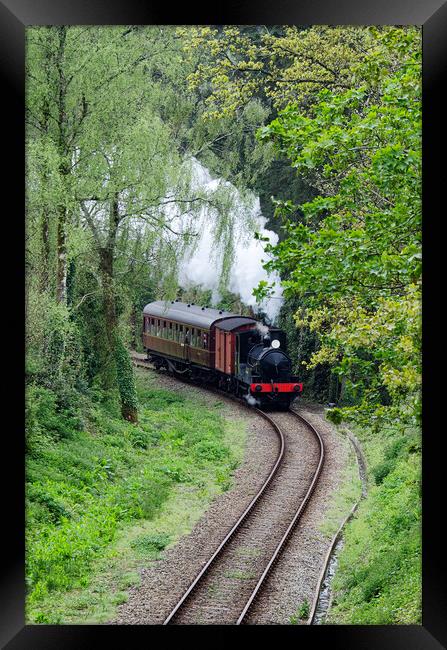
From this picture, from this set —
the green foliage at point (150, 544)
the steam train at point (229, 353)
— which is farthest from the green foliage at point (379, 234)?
the steam train at point (229, 353)

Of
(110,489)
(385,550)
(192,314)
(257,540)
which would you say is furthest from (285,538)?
(192,314)

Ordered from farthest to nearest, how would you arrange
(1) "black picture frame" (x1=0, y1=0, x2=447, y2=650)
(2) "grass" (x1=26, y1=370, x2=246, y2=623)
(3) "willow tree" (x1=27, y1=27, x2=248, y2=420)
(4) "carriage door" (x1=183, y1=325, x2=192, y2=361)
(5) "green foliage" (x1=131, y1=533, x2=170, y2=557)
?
1. (4) "carriage door" (x1=183, y1=325, x2=192, y2=361)
2. (3) "willow tree" (x1=27, y1=27, x2=248, y2=420)
3. (5) "green foliage" (x1=131, y1=533, x2=170, y2=557)
4. (2) "grass" (x1=26, y1=370, x2=246, y2=623)
5. (1) "black picture frame" (x1=0, y1=0, x2=447, y2=650)

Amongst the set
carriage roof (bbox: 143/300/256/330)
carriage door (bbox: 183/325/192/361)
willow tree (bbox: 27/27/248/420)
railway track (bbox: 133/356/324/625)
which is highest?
willow tree (bbox: 27/27/248/420)

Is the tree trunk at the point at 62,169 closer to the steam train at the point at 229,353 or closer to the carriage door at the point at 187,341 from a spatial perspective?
the steam train at the point at 229,353

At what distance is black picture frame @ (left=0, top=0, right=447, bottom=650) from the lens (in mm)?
5820

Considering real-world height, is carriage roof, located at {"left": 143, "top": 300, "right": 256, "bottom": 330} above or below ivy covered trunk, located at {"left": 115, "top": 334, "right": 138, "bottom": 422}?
above

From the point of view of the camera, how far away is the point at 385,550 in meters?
7.12

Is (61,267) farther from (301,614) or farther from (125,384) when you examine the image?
(301,614)

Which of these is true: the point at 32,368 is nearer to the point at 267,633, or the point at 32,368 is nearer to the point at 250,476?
the point at 250,476

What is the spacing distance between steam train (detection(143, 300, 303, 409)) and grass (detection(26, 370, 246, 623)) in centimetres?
129

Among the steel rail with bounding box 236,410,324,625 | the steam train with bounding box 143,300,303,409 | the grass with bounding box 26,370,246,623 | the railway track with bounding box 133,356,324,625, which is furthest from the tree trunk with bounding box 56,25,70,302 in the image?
the steel rail with bounding box 236,410,324,625

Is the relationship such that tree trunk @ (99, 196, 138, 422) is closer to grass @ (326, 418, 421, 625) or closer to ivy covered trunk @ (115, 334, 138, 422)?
ivy covered trunk @ (115, 334, 138, 422)
